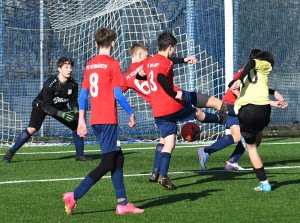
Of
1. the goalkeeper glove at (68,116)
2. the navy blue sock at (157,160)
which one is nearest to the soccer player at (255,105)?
the navy blue sock at (157,160)

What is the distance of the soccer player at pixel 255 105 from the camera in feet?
23.0

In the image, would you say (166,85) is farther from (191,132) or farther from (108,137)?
(108,137)

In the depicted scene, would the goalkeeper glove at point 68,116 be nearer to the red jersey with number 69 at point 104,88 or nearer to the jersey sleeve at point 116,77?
the red jersey with number 69 at point 104,88

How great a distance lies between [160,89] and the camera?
767 centimetres

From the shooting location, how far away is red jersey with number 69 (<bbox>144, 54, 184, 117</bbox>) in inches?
299

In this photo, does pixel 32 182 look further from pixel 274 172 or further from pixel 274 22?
pixel 274 22

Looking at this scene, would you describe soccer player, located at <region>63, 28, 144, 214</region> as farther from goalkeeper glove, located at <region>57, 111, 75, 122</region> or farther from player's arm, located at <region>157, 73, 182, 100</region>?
goalkeeper glove, located at <region>57, 111, 75, 122</region>

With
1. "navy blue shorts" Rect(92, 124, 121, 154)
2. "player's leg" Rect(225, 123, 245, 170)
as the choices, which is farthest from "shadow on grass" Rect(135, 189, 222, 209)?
"player's leg" Rect(225, 123, 245, 170)

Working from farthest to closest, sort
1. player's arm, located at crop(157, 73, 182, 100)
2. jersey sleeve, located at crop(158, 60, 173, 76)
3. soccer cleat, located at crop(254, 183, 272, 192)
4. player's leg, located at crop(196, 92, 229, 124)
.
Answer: player's leg, located at crop(196, 92, 229, 124) < jersey sleeve, located at crop(158, 60, 173, 76) < player's arm, located at crop(157, 73, 182, 100) < soccer cleat, located at crop(254, 183, 272, 192)

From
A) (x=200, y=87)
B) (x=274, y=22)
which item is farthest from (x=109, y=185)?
(x=274, y=22)

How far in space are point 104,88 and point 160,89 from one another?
5.75 ft

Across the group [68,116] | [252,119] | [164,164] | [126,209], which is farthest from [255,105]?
[68,116]

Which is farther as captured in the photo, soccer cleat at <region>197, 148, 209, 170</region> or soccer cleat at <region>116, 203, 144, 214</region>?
soccer cleat at <region>197, 148, 209, 170</region>

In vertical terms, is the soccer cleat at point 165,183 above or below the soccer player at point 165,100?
below
